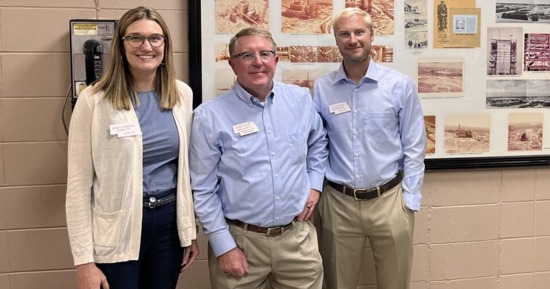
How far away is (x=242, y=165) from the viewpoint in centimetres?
209

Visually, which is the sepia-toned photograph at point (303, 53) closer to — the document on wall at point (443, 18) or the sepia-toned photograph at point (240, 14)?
the sepia-toned photograph at point (240, 14)

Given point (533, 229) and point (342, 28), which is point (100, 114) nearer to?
point (342, 28)

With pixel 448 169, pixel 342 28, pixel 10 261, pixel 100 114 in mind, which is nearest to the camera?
pixel 100 114

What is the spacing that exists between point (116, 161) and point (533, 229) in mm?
2478

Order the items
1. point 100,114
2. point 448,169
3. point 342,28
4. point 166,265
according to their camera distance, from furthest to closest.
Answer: point 448,169 < point 342,28 < point 166,265 < point 100,114

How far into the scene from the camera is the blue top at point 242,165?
2.09 meters

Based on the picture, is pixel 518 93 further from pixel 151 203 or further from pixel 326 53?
pixel 151 203

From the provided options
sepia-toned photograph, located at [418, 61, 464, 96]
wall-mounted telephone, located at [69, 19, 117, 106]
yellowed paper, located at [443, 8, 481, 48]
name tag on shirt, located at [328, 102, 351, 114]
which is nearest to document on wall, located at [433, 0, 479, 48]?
yellowed paper, located at [443, 8, 481, 48]

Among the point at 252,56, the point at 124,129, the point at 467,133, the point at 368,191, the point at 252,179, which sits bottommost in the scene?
the point at 368,191

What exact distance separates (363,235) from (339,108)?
2.01 ft

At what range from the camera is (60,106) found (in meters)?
2.53

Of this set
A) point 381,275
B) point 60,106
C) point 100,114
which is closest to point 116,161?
point 100,114

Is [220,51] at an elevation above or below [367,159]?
above

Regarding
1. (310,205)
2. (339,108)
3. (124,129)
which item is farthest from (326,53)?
(124,129)
